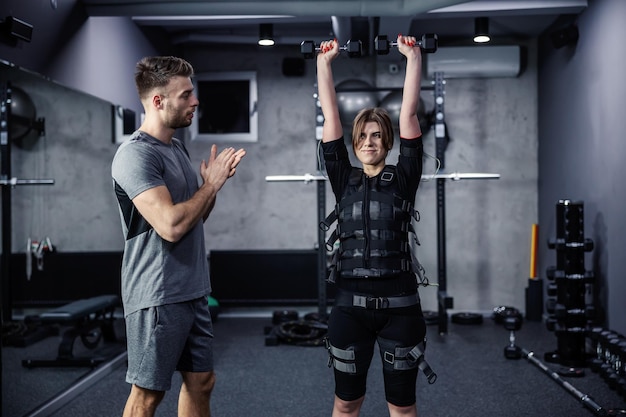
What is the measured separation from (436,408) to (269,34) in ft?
9.77

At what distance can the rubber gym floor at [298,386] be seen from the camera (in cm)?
315

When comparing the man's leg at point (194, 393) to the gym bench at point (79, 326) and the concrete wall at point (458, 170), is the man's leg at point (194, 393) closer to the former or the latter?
the gym bench at point (79, 326)

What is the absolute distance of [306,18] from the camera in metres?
4.73

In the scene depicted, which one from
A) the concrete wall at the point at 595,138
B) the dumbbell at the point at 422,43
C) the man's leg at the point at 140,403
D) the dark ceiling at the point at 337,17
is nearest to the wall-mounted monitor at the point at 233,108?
the dark ceiling at the point at 337,17

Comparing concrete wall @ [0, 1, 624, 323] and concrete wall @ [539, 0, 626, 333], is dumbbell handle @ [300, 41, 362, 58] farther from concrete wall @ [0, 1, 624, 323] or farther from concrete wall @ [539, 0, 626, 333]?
concrete wall @ [0, 1, 624, 323]

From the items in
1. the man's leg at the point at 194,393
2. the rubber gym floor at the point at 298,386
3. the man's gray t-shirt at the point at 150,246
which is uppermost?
the man's gray t-shirt at the point at 150,246

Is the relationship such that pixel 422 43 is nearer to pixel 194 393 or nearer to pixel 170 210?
pixel 170 210

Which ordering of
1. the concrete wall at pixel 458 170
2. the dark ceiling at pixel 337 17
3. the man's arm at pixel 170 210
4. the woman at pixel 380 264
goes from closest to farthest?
the man's arm at pixel 170 210 → the woman at pixel 380 264 → the dark ceiling at pixel 337 17 → the concrete wall at pixel 458 170

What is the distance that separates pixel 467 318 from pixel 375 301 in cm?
373

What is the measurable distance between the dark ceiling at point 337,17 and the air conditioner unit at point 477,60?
6.3 inches

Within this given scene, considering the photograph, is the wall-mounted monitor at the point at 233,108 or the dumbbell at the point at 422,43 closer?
the dumbbell at the point at 422,43

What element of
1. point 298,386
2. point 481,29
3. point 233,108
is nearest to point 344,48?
point 298,386

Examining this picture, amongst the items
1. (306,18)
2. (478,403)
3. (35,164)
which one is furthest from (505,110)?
(35,164)

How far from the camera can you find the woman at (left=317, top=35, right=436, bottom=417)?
6.47ft
